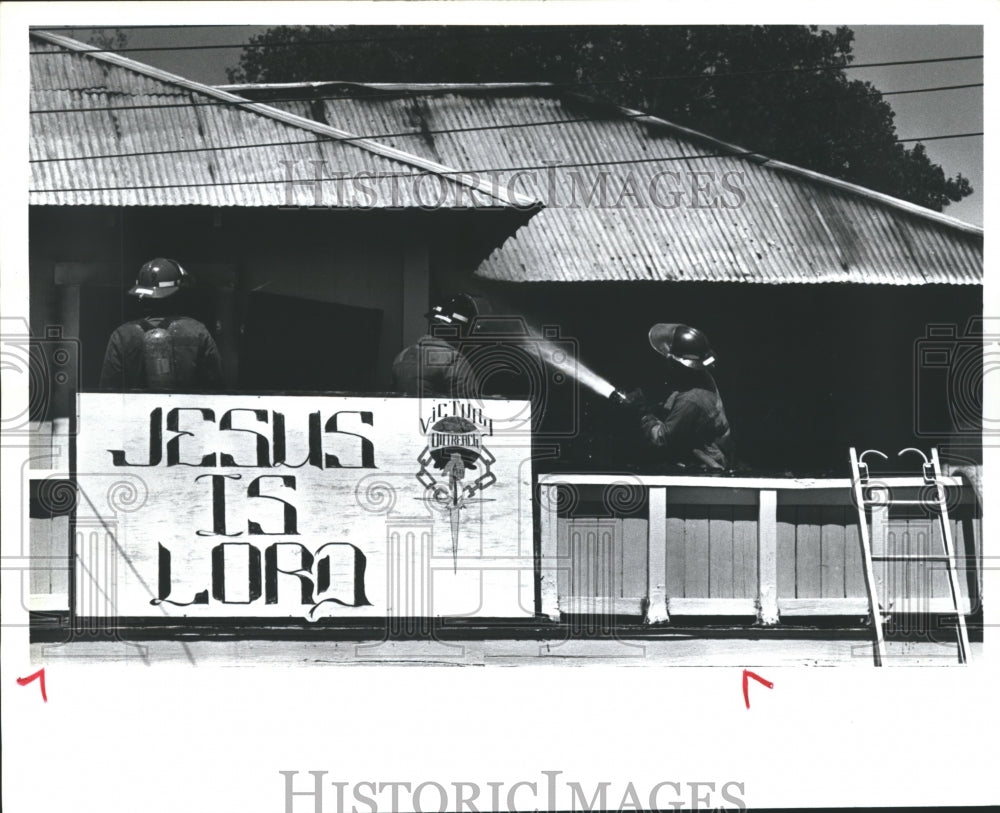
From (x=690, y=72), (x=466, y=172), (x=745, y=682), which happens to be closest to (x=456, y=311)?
(x=466, y=172)

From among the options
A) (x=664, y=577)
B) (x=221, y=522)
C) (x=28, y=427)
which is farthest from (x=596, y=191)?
(x=28, y=427)

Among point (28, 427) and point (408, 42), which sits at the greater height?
point (408, 42)

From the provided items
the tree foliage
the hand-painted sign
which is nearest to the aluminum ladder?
the tree foliage

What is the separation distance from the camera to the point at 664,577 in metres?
7.37

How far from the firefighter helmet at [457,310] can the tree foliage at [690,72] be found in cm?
108

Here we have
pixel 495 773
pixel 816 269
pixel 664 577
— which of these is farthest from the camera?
pixel 816 269

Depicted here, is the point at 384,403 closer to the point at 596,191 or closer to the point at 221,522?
the point at 221,522

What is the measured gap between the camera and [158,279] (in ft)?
24.1

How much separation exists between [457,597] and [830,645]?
1.82 m

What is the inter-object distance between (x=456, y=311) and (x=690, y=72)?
1606 millimetres

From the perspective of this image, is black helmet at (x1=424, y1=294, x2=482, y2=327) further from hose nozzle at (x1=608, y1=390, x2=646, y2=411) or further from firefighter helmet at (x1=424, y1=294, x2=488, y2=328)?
hose nozzle at (x1=608, y1=390, x2=646, y2=411)

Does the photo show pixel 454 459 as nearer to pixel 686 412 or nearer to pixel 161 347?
pixel 686 412

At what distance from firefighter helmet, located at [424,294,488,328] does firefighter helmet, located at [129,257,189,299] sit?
124cm

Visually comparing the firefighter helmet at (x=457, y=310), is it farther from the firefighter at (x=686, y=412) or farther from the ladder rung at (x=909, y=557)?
the ladder rung at (x=909, y=557)
